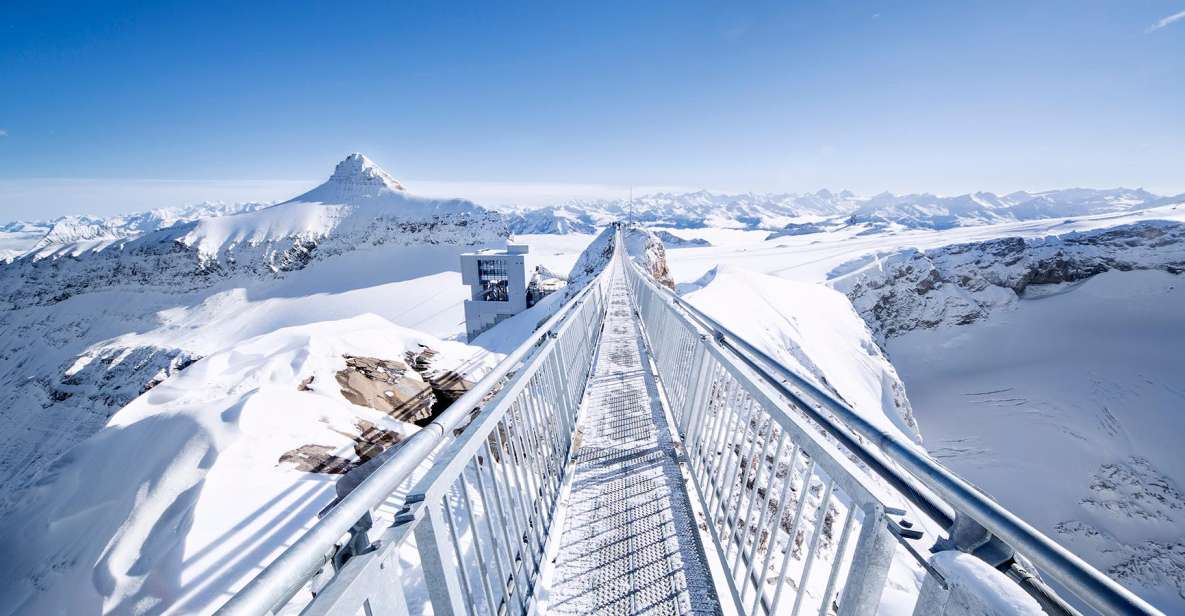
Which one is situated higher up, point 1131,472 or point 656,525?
point 656,525

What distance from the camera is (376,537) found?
1477 mm

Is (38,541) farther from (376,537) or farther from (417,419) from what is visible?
(376,537)

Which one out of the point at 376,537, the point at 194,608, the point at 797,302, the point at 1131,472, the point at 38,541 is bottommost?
the point at 1131,472

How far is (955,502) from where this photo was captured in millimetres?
1300

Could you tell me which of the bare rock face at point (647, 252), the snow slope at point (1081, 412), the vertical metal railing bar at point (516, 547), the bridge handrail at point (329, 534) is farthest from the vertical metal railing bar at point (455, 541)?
the snow slope at point (1081, 412)

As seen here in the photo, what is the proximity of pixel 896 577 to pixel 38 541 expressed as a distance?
1098 centimetres

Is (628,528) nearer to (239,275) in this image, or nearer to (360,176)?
(239,275)

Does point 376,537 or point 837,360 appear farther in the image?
point 837,360

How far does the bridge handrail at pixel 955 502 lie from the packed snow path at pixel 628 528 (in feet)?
5.27

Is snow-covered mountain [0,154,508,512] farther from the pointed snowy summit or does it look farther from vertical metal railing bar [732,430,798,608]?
vertical metal railing bar [732,430,798,608]

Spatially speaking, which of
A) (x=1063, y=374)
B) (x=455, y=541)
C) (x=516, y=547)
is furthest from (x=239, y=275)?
(x=1063, y=374)

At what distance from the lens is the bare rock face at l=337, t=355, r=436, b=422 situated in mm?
6297

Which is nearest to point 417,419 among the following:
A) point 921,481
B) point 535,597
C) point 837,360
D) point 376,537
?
point 535,597

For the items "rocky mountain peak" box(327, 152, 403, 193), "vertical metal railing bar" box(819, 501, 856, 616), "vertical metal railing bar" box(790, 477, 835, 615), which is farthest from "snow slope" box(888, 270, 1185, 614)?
"rocky mountain peak" box(327, 152, 403, 193)
